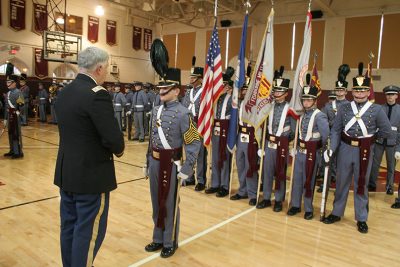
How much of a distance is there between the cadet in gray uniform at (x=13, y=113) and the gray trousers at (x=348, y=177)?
21.5 ft

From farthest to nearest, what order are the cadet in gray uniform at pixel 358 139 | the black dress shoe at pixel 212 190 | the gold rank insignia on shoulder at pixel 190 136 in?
the black dress shoe at pixel 212 190, the cadet in gray uniform at pixel 358 139, the gold rank insignia on shoulder at pixel 190 136

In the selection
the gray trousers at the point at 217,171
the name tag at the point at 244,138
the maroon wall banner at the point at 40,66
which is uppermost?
the maroon wall banner at the point at 40,66

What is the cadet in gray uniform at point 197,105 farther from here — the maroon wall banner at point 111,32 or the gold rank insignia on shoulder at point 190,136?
the maroon wall banner at point 111,32

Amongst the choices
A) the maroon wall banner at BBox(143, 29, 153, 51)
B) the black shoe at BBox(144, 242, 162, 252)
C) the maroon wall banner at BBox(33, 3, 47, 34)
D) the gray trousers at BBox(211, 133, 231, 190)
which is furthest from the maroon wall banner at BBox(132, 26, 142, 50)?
the black shoe at BBox(144, 242, 162, 252)

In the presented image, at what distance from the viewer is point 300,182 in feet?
15.3

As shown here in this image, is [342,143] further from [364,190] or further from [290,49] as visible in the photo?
[290,49]

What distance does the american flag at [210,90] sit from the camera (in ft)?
16.5

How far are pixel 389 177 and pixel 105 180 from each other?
5.61 meters

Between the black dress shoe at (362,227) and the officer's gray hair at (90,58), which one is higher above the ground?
the officer's gray hair at (90,58)

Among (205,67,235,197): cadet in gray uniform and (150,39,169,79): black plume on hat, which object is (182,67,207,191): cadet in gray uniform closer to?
(205,67,235,197): cadet in gray uniform

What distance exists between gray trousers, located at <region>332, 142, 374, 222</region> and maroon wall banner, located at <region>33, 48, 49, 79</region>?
1541 centimetres

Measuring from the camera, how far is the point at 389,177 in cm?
603

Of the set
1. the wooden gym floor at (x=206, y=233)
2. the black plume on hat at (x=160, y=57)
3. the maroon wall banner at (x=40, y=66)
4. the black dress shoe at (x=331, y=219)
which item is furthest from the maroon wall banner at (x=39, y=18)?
the black dress shoe at (x=331, y=219)

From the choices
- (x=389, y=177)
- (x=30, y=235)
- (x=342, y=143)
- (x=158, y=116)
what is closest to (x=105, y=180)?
(x=158, y=116)
